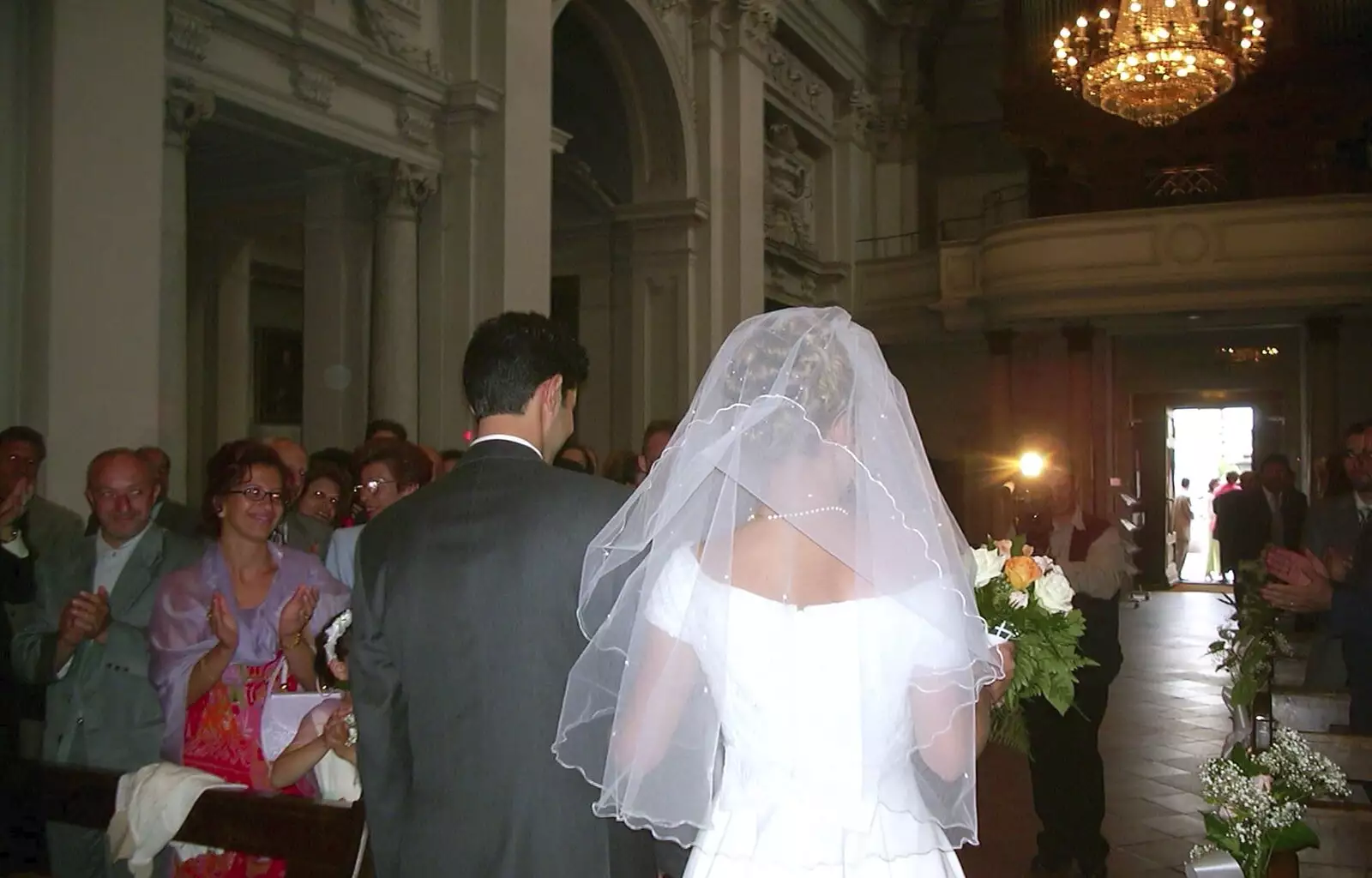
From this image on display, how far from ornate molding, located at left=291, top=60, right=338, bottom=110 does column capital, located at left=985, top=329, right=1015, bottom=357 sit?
35.3 feet

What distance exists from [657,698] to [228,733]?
65.7 inches

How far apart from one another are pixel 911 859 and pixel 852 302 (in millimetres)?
15009

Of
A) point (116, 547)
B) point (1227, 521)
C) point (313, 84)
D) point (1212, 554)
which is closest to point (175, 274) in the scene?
point (313, 84)

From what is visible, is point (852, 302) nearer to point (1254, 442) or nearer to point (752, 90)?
point (752, 90)

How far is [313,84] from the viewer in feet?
24.1

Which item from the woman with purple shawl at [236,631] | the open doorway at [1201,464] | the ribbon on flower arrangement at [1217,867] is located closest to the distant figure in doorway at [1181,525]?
the open doorway at [1201,464]

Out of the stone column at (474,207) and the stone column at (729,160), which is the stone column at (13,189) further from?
the stone column at (729,160)

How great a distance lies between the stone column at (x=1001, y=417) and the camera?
16.1 m

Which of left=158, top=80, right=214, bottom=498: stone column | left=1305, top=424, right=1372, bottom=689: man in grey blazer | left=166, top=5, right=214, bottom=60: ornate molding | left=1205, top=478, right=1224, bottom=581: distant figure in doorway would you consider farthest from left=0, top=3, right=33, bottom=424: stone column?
left=1205, top=478, right=1224, bottom=581: distant figure in doorway

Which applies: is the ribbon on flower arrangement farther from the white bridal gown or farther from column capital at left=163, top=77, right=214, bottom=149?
column capital at left=163, top=77, right=214, bottom=149

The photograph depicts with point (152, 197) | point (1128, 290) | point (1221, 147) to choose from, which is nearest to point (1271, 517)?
point (1128, 290)

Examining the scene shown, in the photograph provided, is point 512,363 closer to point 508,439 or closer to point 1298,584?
point 508,439

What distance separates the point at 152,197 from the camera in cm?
537

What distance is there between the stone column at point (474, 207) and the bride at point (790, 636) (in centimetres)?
643
